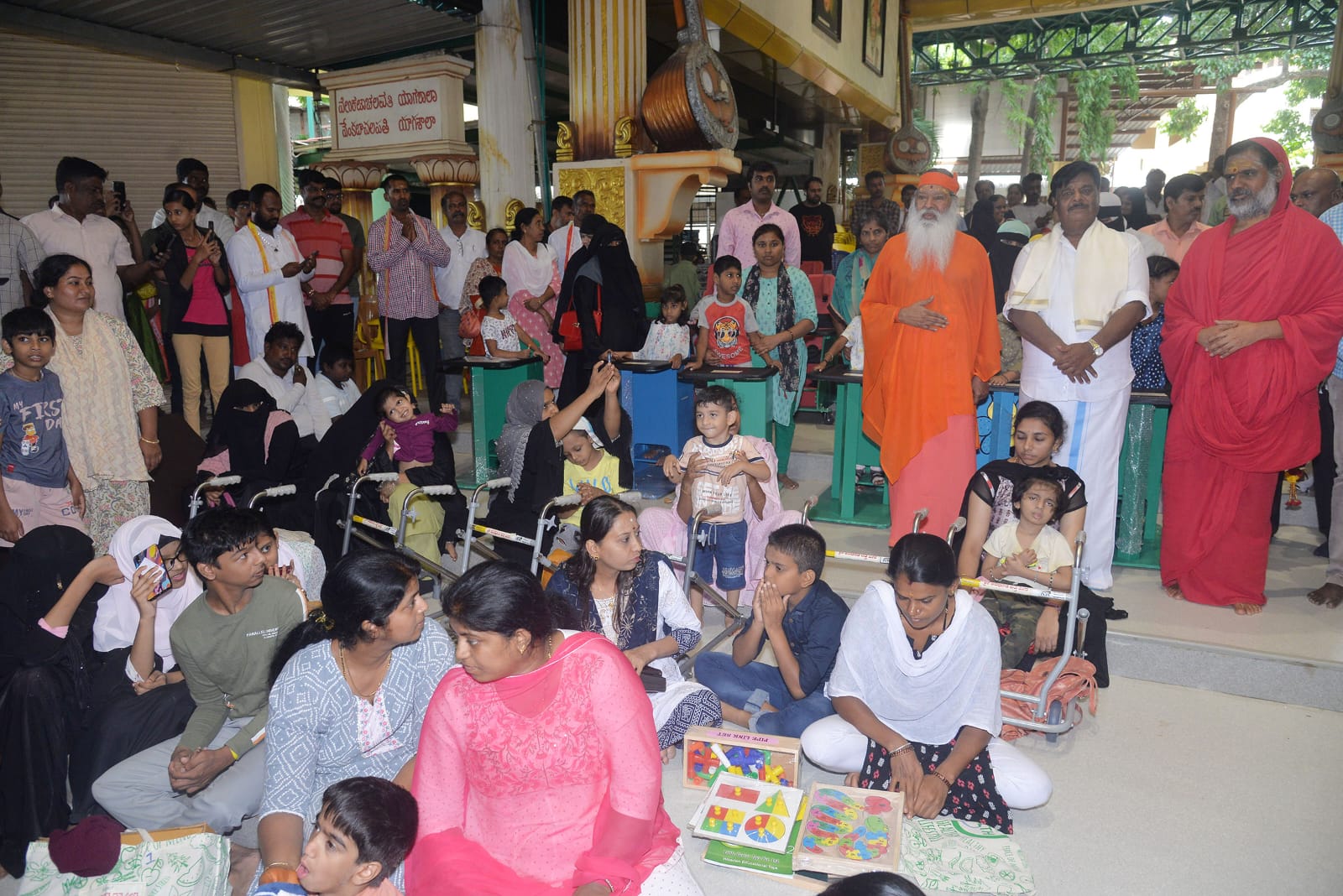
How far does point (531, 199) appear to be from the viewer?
7945mm

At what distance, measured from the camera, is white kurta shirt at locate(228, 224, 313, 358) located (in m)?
5.82

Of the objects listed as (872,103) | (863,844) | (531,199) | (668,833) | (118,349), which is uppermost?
(872,103)

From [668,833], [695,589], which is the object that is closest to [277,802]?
[668,833]

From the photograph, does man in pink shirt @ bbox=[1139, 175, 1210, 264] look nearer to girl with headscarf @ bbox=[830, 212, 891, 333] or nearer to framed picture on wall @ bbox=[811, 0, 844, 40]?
girl with headscarf @ bbox=[830, 212, 891, 333]

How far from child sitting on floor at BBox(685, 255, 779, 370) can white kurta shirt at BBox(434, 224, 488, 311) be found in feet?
7.71

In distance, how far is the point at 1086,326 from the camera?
411 cm

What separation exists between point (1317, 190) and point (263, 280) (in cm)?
582

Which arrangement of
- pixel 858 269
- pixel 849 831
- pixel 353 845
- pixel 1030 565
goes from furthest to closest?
pixel 858 269, pixel 1030 565, pixel 849 831, pixel 353 845

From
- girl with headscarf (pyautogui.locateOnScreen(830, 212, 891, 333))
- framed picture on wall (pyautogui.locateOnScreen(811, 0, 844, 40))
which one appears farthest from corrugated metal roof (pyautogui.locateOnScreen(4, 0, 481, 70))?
Answer: framed picture on wall (pyautogui.locateOnScreen(811, 0, 844, 40))

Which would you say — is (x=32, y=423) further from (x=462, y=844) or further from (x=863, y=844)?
(x=863, y=844)

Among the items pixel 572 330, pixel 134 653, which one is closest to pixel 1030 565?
pixel 134 653

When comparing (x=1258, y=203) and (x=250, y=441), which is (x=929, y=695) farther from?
(x=250, y=441)

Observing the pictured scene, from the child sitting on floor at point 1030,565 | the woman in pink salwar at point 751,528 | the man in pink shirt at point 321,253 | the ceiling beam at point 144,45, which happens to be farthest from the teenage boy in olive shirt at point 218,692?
the ceiling beam at point 144,45

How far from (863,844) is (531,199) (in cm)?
651
